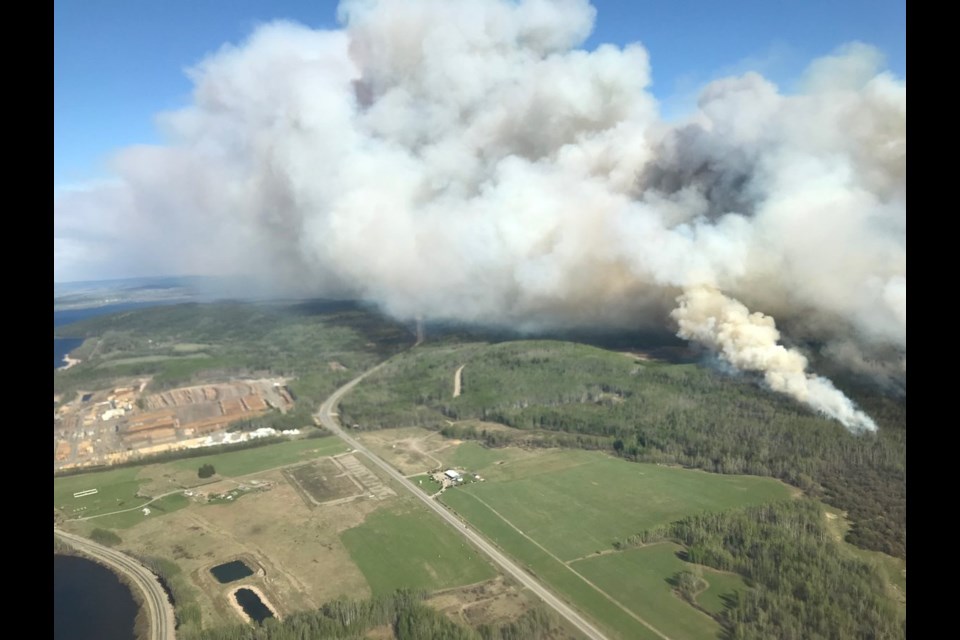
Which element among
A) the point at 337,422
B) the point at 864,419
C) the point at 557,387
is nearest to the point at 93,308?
the point at 337,422

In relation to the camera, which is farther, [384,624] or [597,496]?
[597,496]

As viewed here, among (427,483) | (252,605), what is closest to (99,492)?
(252,605)

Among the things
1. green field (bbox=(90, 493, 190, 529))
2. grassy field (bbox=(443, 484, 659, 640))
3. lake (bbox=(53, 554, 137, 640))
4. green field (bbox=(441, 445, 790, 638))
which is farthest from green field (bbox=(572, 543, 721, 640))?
green field (bbox=(90, 493, 190, 529))

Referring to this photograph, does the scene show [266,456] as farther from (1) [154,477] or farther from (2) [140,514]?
(2) [140,514]

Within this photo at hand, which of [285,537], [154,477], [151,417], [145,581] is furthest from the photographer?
[151,417]

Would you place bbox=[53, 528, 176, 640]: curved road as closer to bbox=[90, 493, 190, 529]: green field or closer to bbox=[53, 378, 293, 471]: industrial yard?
bbox=[90, 493, 190, 529]: green field

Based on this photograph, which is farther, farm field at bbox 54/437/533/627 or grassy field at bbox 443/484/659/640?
farm field at bbox 54/437/533/627
